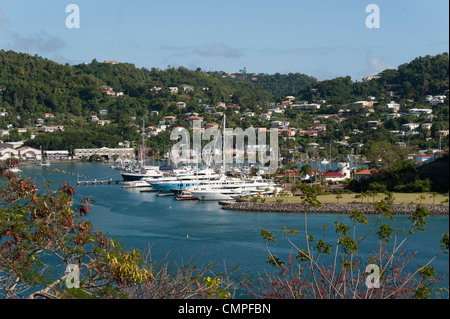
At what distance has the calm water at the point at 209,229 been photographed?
6.86 metres

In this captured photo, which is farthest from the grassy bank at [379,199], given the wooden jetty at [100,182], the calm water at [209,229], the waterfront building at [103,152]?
the waterfront building at [103,152]

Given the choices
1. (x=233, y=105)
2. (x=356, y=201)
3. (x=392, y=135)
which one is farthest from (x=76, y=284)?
(x=233, y=105)

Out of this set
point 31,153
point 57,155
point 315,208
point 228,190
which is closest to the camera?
point 315,208

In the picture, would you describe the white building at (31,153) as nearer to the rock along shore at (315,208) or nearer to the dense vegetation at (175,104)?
the dense vegetation at (175,104)

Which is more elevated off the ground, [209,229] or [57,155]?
[57,155]

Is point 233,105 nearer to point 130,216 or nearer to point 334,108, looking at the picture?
point 334,108

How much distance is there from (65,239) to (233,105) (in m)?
35.7

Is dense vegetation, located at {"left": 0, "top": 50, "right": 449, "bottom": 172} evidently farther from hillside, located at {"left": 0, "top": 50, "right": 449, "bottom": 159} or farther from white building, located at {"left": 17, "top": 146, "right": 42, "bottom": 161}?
white building, located at {"left": 17, "top": 146, "right": 42, "bottom": 161}

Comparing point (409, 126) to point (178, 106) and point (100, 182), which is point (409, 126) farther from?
point (178, 106)

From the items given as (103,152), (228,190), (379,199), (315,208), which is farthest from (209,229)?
(103,152)

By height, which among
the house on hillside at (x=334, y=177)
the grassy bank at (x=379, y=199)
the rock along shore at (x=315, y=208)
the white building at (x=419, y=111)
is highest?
the white building at (x=419, y=111)

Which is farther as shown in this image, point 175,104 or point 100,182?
Result: point 175,104

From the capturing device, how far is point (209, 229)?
9289 mm

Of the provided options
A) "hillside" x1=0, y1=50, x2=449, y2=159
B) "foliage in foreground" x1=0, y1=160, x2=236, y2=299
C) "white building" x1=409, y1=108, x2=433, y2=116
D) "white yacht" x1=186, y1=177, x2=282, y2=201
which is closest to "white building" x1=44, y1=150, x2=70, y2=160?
"hillside" x1=0, y1=50, x2=449, y2=159
